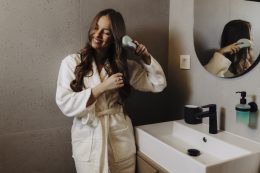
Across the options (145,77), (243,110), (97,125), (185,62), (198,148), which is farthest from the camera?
(185,62)

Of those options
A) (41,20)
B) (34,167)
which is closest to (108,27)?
(41,20)

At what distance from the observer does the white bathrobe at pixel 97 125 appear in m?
1.35

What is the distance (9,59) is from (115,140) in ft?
2.72

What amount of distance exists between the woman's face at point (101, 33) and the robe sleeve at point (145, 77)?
0.29 m

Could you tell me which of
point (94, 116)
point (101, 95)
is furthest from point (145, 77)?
point (94, 116)

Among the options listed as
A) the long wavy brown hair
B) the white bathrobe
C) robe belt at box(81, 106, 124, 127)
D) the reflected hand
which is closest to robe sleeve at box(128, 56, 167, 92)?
the white bathrobe

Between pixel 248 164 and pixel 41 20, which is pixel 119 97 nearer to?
pixel 41 20

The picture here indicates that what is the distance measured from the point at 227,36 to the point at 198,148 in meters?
0.73

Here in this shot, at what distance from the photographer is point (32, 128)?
1.57 meters

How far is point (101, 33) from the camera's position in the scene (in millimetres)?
1451

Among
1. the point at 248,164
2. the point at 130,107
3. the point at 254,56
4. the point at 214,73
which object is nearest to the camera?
the point at 248,164

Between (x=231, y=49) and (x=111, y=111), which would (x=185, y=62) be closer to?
(x=231, y=49)

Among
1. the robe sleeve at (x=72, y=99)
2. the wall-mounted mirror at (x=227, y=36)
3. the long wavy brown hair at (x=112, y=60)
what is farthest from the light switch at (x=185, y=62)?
the robe sleeve at (x=72, y=99)

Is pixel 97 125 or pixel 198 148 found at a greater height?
pixel 97 125
